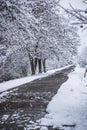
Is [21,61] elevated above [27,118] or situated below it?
above

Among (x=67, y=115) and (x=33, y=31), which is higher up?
(x=33, y=31)

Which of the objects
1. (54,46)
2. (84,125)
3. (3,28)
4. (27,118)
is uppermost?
(54,46)

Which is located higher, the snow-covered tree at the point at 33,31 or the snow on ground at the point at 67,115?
the snow-covered tree at the point at 33,31

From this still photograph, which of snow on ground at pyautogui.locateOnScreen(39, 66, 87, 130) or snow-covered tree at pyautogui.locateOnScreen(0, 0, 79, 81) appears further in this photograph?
snow-covered tree at pyautogui.locateOnScreen(0, 0, 79, 81)

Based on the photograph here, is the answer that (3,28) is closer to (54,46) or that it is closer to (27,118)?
(27,118)

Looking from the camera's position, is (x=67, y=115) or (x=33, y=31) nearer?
(x=67, y=115)

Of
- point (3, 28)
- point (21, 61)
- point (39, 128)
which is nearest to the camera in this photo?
point (39, 128)

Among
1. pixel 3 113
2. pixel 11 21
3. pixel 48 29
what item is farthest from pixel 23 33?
pixel 48 29

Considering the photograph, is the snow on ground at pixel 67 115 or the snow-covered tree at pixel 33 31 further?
the snow-covered tree at pixel 33 31

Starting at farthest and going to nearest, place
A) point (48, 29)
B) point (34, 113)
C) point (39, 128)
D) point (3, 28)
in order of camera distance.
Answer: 1. point (48, 29)
2. point (3, 28)
3. point (34, 113)
4. point (39, 128)

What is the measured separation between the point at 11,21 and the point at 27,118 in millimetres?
7785

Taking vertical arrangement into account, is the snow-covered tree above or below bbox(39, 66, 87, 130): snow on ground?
above

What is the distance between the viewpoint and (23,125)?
7.31 m

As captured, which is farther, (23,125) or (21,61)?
(21,61)
